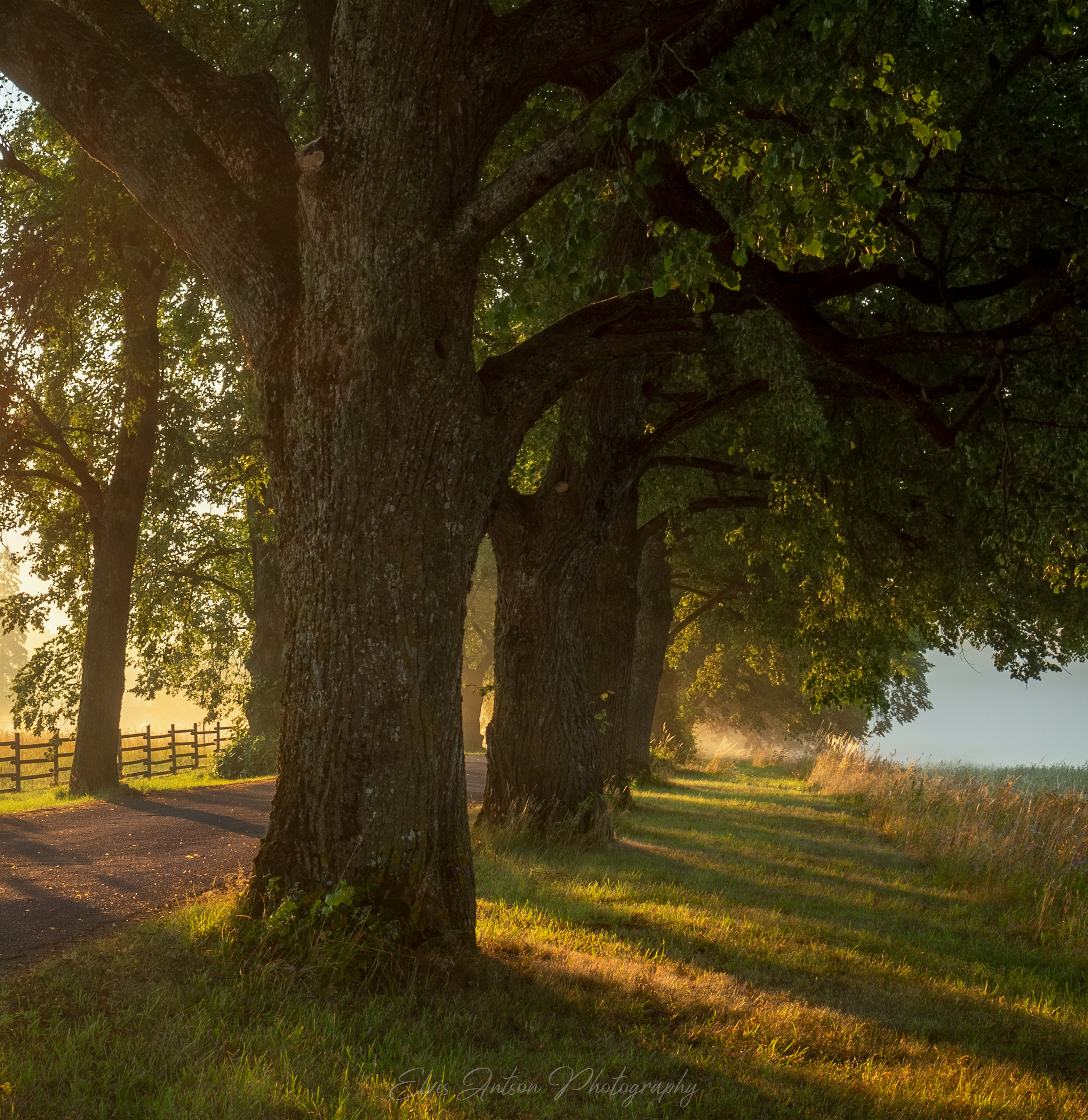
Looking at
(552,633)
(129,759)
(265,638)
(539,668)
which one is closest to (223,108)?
(552,633)

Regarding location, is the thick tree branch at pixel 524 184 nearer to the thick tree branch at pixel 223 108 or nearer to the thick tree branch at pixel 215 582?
the thick tree branch at pixel 223 108

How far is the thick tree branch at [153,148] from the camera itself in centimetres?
645

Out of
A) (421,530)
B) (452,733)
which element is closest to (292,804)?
(452,733)

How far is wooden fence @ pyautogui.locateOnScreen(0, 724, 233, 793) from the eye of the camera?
27312 mm

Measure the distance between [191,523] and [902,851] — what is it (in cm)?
1824

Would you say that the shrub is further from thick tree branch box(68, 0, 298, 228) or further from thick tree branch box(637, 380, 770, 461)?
thick tree branch box(68, 0, 298, 228)

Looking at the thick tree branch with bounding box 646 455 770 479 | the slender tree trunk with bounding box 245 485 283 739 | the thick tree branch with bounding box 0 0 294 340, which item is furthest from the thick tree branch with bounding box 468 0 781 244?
the slender tree trunk with bounding box 245 485 283 739

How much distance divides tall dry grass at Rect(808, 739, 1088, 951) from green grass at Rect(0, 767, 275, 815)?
13.1 meters

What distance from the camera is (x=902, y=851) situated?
44.6 feet

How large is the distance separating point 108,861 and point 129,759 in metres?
34.7

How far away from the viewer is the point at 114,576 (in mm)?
16938

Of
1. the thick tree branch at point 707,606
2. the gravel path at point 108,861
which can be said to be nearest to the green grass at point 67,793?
the gravel path at point 108,861

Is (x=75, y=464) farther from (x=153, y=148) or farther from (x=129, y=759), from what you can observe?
(x=129, y=759)

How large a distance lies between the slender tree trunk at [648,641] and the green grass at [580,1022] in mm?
13006
